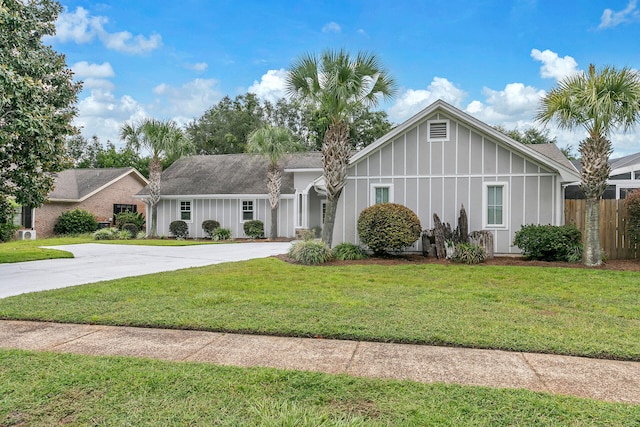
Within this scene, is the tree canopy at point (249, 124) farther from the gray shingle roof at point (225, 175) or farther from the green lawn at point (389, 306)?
the green lawn at point (389, 306)

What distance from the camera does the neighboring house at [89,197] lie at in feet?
78.8

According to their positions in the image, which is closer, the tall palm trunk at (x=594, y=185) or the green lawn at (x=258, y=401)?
the green lawn at (x=258, y=401)

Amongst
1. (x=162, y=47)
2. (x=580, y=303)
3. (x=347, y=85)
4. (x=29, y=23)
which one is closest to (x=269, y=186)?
(x=162, y=47)

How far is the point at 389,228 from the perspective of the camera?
38.7 feet

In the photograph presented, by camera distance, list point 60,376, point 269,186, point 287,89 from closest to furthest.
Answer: point 60,376
point 287,89
point 269,186

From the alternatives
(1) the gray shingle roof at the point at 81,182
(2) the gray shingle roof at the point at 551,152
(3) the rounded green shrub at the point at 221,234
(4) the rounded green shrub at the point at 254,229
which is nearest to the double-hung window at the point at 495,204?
(2) the gray shingle roof at the point at 551,152

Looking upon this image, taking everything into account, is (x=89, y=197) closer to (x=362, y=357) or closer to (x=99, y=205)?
(x=99, y=205)

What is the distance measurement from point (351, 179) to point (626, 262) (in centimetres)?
821

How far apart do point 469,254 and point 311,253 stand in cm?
445

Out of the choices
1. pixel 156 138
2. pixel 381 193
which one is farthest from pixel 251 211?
pixel 381 193

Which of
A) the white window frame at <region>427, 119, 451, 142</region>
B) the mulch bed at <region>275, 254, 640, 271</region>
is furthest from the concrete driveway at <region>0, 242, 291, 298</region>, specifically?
the white window frame at <region>427, 119, 451, 142</region>

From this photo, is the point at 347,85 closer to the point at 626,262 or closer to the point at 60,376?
the point at 626,262

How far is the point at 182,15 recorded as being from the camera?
14.6m

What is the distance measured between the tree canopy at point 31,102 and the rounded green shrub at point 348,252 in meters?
8.48
